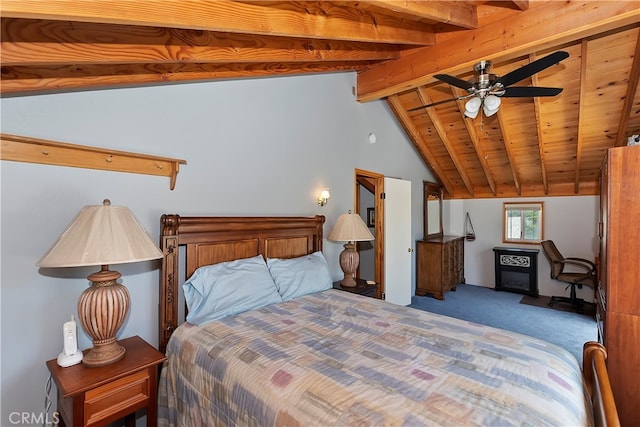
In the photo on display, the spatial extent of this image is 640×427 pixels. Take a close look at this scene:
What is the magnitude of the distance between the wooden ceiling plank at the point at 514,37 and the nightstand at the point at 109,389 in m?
3.50

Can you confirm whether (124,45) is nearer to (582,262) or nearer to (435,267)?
(435,267)

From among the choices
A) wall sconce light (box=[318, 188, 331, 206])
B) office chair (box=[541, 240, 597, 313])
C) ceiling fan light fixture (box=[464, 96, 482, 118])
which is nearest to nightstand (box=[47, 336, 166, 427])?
wall sconce light (box=[318, 188, 331, 206])

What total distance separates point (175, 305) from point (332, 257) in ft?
6.16

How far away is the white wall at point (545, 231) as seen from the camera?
4965 millimetres

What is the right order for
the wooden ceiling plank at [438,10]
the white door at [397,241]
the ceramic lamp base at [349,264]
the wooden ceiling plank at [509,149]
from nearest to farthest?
the wooden ceiling plank at [438,10] → the ceramic lamp base at [349,264] → the wooden ceiling plank at [509,149] → the white door at [397,241]

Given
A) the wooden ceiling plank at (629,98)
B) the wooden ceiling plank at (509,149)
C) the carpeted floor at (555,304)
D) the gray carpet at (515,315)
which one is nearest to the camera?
the wooden ceiling plank at (629,98)

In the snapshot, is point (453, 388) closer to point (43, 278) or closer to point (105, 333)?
point (105, 333)

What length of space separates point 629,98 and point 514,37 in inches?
67.3

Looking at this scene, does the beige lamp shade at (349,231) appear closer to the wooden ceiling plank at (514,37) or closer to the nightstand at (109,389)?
the wooden ceiling plank at (514,37)

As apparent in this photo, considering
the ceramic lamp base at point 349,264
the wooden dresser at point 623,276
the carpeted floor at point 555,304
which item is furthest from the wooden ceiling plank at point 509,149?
the ceramic lamp base at point 349,264

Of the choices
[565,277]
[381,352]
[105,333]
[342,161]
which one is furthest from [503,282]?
[105,333]

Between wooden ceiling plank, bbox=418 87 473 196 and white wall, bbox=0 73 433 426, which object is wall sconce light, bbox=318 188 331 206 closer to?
white wall, bbox=0 73 433 426

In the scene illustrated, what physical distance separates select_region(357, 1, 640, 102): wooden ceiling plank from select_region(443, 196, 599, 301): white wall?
146 inches

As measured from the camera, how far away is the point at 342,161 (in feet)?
12.0
